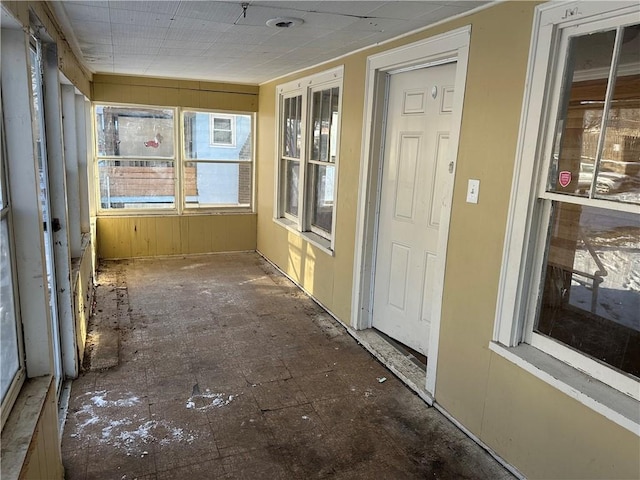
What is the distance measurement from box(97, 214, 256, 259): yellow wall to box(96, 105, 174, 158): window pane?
0.84 meters

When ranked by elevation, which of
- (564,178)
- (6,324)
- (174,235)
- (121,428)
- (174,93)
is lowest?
(121,428)

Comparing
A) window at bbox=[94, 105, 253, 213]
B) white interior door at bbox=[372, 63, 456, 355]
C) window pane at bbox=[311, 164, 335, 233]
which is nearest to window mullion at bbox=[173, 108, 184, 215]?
window at bbox=[94, 105, 253, 213]

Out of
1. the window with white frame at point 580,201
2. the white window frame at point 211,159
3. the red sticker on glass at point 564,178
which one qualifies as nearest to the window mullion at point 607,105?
the window with white frame at point 580,201

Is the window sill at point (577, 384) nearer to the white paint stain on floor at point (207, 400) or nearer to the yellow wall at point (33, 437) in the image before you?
the white paint stain on floor at point (207, 400)

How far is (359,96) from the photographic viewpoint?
3.57 metres

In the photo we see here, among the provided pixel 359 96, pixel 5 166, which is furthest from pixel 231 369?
pixel 359 96

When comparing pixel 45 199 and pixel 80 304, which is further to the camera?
pixel 80 304

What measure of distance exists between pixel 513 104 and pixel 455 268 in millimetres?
930

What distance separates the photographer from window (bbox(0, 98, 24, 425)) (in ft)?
5.22

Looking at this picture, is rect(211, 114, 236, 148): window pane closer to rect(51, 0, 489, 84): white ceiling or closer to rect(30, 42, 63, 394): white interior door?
rect(51, 0, 489, 84): white ceiling

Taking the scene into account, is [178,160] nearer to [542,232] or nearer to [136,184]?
[136,184]

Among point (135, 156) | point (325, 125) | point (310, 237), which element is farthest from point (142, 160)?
point (325, 125)

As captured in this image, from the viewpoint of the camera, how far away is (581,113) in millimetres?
1922

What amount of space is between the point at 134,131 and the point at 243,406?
4187mm
